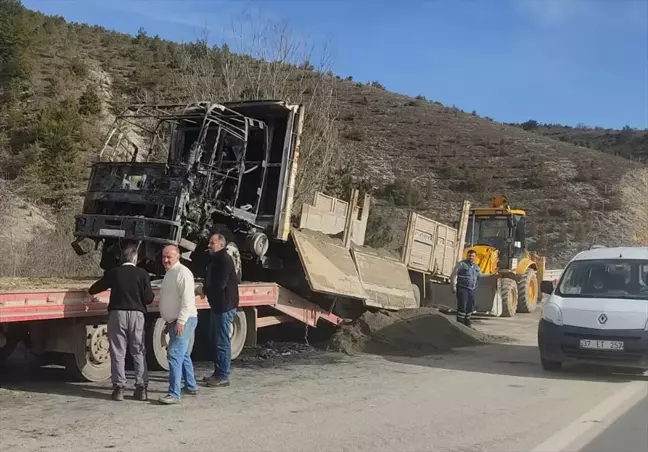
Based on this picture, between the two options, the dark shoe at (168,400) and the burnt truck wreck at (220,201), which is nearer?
the dark shoe at (168,400)

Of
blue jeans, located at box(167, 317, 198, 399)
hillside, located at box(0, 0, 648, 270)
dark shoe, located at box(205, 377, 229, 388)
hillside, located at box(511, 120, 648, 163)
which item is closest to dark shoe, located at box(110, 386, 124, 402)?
blue jeans, located at box(167, 317, 198, 399)

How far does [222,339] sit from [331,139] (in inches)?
578

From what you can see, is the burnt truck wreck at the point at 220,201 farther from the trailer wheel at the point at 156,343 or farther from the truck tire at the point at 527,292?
the truck tire at the point at 527,292

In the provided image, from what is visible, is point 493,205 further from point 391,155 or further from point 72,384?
point 391,155

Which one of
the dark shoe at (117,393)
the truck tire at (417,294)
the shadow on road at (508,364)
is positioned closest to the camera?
the dark shoe at (117,393)

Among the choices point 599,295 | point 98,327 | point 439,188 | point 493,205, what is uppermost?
point 439,188

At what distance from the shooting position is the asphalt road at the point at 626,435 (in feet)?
20.4

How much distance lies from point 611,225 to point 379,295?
102 feet

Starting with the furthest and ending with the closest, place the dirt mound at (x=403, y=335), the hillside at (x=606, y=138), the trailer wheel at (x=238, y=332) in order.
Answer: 1. the hillside at (x=606, y=138)
2. the dirt mound at (x=403, y=335)
3. the trailer wheel at (x=238, y=332)

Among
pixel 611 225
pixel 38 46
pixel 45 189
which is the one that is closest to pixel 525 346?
pixel 45 189

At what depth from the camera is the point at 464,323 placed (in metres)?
14.6

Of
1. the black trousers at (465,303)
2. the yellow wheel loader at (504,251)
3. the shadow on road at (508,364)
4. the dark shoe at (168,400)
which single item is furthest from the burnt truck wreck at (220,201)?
the yellow wheel loader at (504,251)

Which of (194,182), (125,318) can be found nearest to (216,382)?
(125,318)

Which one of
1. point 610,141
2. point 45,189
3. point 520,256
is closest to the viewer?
point 520,256
